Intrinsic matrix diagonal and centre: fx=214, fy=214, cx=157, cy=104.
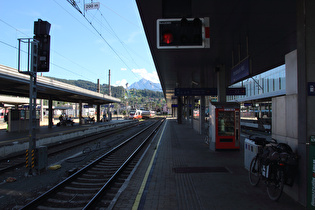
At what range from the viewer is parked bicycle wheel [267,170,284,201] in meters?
4.13

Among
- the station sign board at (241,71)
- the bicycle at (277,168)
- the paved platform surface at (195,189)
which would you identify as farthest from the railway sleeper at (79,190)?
the station sign board at (241,71)

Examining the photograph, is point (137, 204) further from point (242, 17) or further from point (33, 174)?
point (242, 17)

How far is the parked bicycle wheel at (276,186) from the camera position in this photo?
413cm

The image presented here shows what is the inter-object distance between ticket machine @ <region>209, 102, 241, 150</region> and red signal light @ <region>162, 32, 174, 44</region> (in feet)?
21.2

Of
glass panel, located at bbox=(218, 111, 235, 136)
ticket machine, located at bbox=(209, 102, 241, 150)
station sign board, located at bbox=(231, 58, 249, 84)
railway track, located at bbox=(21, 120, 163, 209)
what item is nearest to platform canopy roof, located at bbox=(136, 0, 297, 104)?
station sign board, located at bbox=(231, 58, 249, 84)

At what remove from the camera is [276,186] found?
4.34 m

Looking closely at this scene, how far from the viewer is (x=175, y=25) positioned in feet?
15.3

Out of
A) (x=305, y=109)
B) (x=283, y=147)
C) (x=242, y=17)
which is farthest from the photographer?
(x=242, y=17)

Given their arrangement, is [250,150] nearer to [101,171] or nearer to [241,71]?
[241,71]

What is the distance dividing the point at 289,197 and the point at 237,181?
137 cm

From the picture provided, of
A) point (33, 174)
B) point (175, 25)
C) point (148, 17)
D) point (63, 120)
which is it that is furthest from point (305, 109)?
point (63, 120)

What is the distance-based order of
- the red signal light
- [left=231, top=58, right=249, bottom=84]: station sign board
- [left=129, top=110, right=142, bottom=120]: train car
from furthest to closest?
[left=129, top=110, right=142, bottom=120]: train car
[left=231, top=58, right=249, bottom=84]: station sign board
the red signal light

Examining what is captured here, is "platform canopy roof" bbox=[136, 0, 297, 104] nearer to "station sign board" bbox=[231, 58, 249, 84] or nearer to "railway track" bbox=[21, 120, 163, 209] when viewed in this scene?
"station sign board" bbox=[231, 58, 249, 84]

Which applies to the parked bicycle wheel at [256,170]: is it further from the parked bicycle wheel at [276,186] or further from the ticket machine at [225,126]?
the ticket machine at [225,126]
